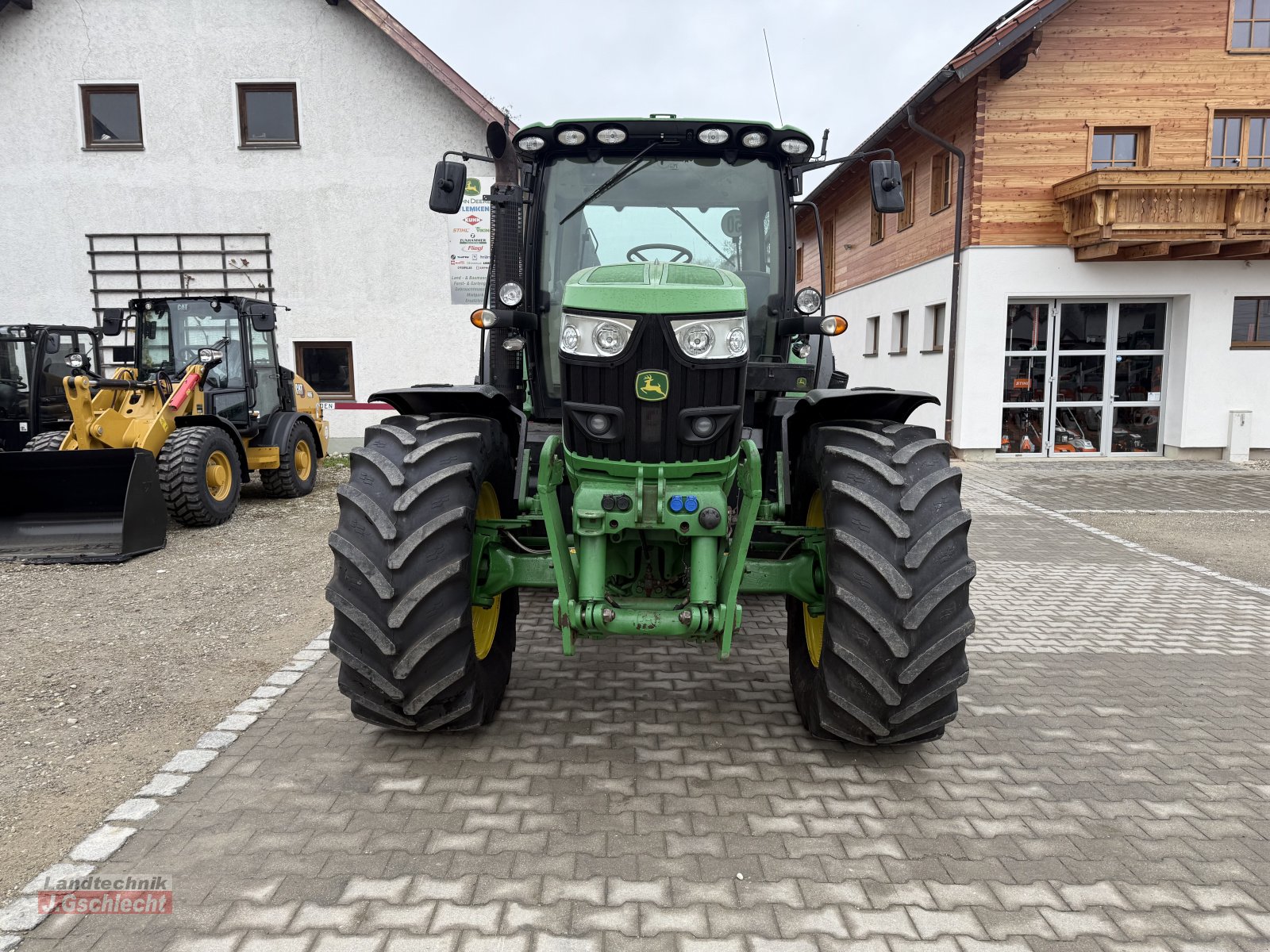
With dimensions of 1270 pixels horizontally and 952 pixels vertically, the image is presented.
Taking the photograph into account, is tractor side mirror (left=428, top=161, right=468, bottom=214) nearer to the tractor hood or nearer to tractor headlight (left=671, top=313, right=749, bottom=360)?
the tractor hood

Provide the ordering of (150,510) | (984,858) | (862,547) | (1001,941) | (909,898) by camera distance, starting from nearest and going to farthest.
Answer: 1. (1001,941)
2. (909,898)
3. (984,858)
4. (862,547)
5. (150,510)

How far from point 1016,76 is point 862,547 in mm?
12350

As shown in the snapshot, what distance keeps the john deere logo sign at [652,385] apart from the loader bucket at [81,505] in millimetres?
5358

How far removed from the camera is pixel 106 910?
2.22 meters

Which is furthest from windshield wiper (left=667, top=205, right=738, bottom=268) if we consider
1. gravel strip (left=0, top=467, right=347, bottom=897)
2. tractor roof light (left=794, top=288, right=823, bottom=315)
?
gravel strip (left=0, top=467, right=347, bottom=897)

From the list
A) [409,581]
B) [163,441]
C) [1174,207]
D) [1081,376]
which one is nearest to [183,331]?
[163,441]

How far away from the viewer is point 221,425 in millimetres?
8352

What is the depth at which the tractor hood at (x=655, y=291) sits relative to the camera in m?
2.67

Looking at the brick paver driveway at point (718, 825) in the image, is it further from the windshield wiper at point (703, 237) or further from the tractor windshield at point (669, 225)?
the windshield wiper at point (703, 237)

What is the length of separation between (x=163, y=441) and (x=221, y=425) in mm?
656

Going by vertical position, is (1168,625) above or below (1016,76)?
below

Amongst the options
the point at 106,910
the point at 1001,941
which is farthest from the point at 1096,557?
the point at 106,910

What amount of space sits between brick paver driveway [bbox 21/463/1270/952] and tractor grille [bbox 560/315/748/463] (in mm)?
1155

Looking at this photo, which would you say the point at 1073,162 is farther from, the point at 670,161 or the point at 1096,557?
the point at 670,161
